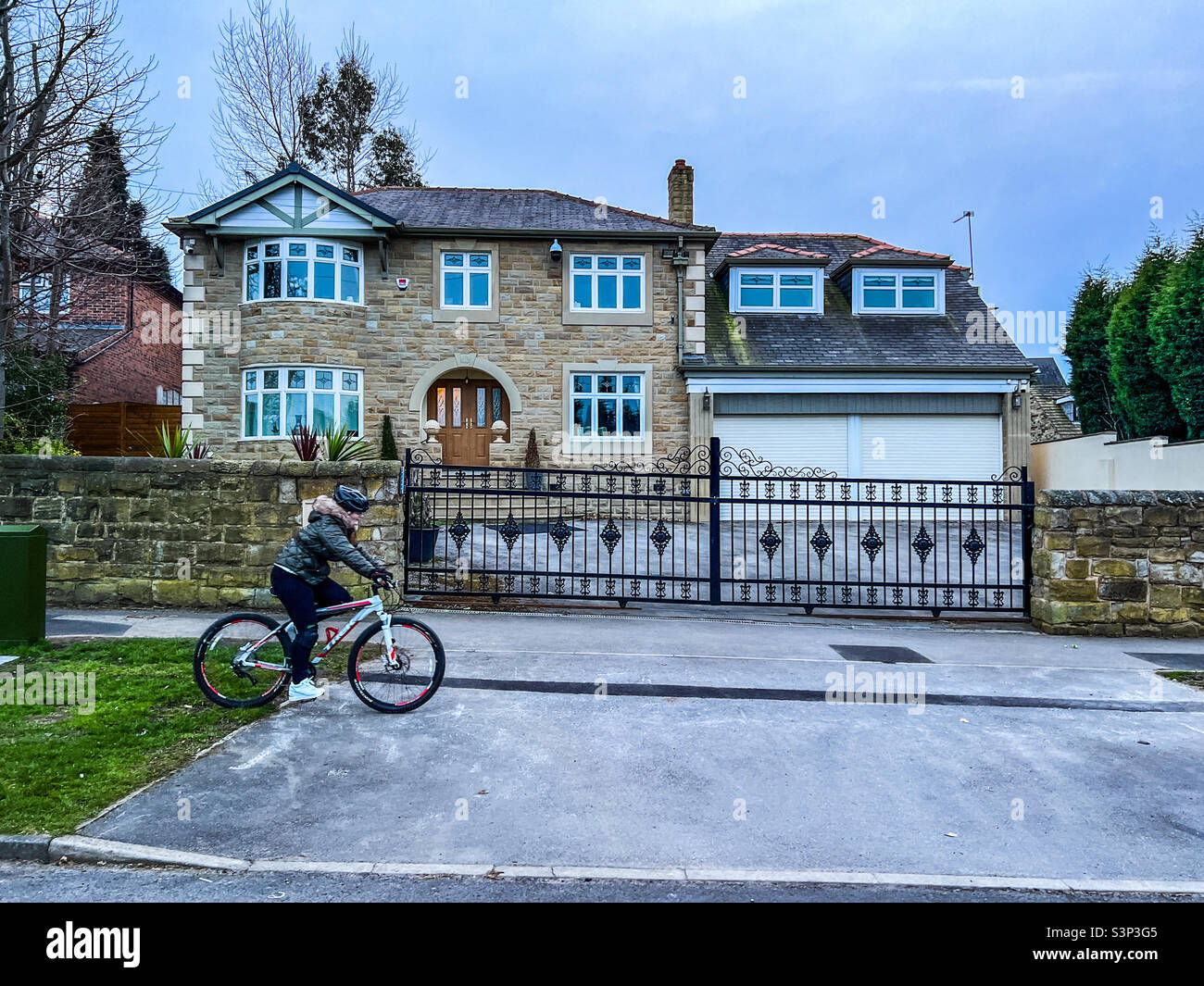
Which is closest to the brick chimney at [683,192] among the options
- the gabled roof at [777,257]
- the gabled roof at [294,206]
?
the gabled roof at [777,257]

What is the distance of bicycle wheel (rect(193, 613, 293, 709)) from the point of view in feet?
19.6

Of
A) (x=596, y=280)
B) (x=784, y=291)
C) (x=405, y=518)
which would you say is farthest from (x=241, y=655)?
(x=784, y=291)

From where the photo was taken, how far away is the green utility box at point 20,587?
24.6ft

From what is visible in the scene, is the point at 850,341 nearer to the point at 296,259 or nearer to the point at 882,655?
the point at 296,259

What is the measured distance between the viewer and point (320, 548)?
19.7ft

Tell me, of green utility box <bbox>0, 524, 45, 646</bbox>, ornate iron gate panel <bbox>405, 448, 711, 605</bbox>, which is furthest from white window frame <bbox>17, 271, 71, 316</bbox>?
ornate iron gate panel <bbox>405, 448, 711, 605</bbox>

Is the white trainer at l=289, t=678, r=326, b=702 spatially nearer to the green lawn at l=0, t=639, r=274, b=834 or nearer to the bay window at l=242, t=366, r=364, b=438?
the green lawn at l=0, t=639, r=274, b=834

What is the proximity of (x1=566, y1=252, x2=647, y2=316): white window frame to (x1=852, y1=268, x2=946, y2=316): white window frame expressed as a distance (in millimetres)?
6369

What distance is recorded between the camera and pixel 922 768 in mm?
5121

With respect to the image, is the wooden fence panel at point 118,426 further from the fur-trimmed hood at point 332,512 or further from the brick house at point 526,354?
the fur-trimmed hood at point 332,512

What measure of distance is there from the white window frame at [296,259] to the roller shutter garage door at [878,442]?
1009cm

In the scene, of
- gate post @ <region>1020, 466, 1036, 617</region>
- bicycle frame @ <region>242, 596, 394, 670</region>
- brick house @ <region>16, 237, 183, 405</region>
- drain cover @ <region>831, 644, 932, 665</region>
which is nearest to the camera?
bicycle frame @ <region>242, 596, 394, 670</region>
